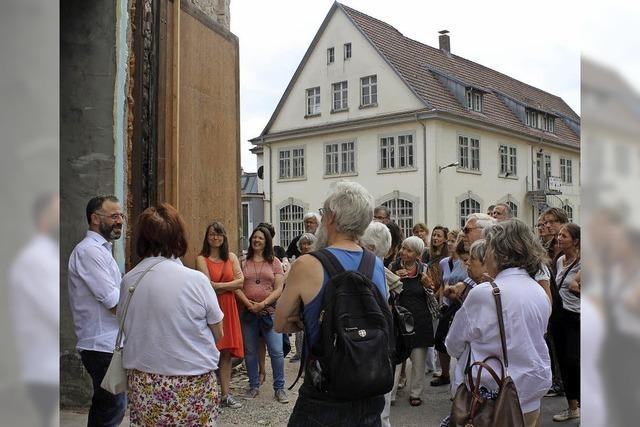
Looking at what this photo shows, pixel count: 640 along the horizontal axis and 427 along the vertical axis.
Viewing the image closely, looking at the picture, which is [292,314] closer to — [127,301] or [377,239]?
[127,301]

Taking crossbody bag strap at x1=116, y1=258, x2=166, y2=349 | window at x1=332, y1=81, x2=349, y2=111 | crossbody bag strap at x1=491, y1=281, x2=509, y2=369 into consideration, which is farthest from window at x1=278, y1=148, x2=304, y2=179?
crossbody bag strap at x1=491, y1=281, x2=509, y2=369

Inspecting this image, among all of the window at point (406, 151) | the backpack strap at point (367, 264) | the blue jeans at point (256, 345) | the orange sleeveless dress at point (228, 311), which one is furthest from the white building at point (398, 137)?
the backpack strap at point (367, 264)

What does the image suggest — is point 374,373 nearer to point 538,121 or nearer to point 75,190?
point 75,190

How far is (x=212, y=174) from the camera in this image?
251 inches

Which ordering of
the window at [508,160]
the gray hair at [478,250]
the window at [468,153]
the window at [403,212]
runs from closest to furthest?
the gray hair at [478,250] → the window at [403,212] → the window at [468,153] → the window at [508,160]

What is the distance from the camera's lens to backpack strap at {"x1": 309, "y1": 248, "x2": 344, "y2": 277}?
2.65m

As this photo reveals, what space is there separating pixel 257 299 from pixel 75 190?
2.09 m

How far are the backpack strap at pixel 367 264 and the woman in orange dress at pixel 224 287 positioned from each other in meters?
3.36

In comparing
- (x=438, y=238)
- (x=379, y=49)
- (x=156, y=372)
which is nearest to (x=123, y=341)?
(x=156, y=372)

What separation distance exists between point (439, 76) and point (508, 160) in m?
5.24

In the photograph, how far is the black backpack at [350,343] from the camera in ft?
8.26

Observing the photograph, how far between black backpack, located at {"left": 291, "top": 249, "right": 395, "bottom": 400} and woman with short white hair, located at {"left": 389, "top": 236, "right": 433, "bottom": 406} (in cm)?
360

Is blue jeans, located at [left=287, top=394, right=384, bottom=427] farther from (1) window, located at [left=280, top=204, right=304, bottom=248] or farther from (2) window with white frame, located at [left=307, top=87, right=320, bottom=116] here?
(2) window with white frame, located at [left=307, top=87, right=320, bottom=116]

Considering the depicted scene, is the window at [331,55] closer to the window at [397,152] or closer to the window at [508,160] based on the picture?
the window at [397,152]
